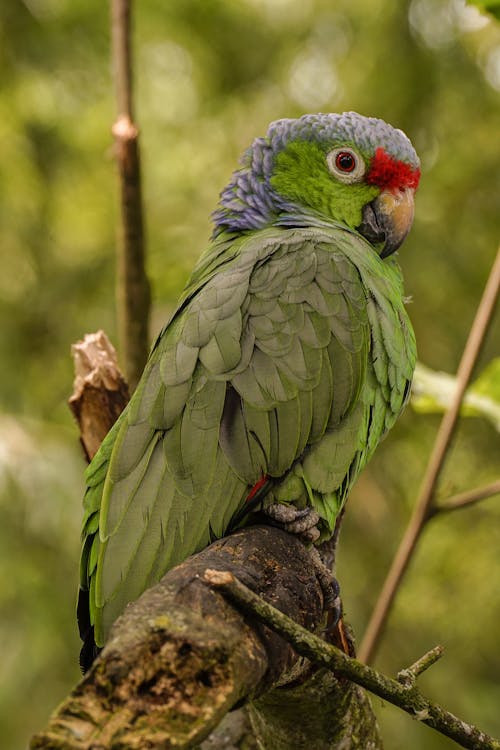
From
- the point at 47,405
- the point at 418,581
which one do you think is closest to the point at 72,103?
the point at 47,405

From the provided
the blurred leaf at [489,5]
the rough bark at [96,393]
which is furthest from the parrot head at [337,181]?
the rough bark at [96,393]

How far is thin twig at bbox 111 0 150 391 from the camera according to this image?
2449 mm

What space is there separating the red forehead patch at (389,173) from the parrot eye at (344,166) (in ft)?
0.12

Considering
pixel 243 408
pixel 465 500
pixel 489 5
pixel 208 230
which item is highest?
pixel 208 230

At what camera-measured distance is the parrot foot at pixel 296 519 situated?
6.04 ft

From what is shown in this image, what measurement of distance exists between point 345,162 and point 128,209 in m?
0.67

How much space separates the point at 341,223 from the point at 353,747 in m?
1.40

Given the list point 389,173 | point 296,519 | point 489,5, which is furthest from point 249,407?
point 489,5

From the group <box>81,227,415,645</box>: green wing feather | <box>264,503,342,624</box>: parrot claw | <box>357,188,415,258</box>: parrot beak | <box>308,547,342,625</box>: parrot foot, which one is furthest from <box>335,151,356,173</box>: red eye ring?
<box>308,547,342,625</box>: parrot foot

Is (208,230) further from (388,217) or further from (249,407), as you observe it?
(249,407)

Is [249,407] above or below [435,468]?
below

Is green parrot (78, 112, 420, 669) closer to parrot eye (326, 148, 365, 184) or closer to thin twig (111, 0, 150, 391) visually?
parrot eye (326, 148, 365, 184)

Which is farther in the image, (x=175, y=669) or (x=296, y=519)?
(x=296, y=519)

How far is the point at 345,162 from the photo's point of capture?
2.39 metres
